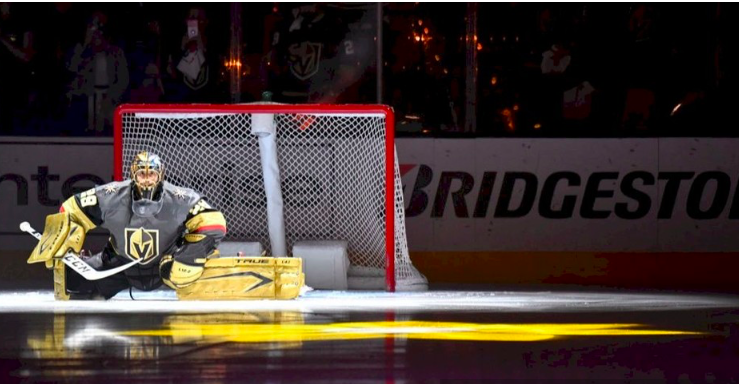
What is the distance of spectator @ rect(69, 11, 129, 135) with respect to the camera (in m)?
12.1

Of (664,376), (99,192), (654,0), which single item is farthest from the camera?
(654,0)

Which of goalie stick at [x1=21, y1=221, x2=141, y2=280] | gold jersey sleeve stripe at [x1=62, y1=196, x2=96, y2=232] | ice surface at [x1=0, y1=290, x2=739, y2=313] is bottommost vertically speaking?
ice surface at [x1=0, y1=290, x2=739, y2=313]

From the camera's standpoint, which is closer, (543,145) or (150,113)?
(150,113)

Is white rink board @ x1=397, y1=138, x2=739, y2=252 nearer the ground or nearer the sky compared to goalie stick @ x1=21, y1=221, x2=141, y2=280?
nearer the sky

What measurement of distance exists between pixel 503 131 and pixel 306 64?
63.2 inches

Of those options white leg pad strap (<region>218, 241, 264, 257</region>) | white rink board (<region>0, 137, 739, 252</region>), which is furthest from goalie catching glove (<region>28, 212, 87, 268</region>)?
white rink board (<region>0, 137, 739, 252</region>)

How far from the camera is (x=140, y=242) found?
31.4 ft

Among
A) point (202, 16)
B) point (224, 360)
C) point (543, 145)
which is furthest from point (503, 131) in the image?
point (224, 360)

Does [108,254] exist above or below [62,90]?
below

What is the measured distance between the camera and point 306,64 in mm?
12172

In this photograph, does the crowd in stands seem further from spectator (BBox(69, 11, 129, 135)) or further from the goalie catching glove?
the goalie catching glove

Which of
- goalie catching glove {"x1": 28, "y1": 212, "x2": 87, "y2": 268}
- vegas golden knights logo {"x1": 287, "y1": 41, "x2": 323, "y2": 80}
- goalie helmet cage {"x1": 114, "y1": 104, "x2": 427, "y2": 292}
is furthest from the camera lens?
vegas golden knights logo {"x1": 287, "y1": 41, "x2": 323, "y2": 80}

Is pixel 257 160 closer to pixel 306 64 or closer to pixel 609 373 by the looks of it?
pixel 306 64

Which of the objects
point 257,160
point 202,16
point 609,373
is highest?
point 202,16
